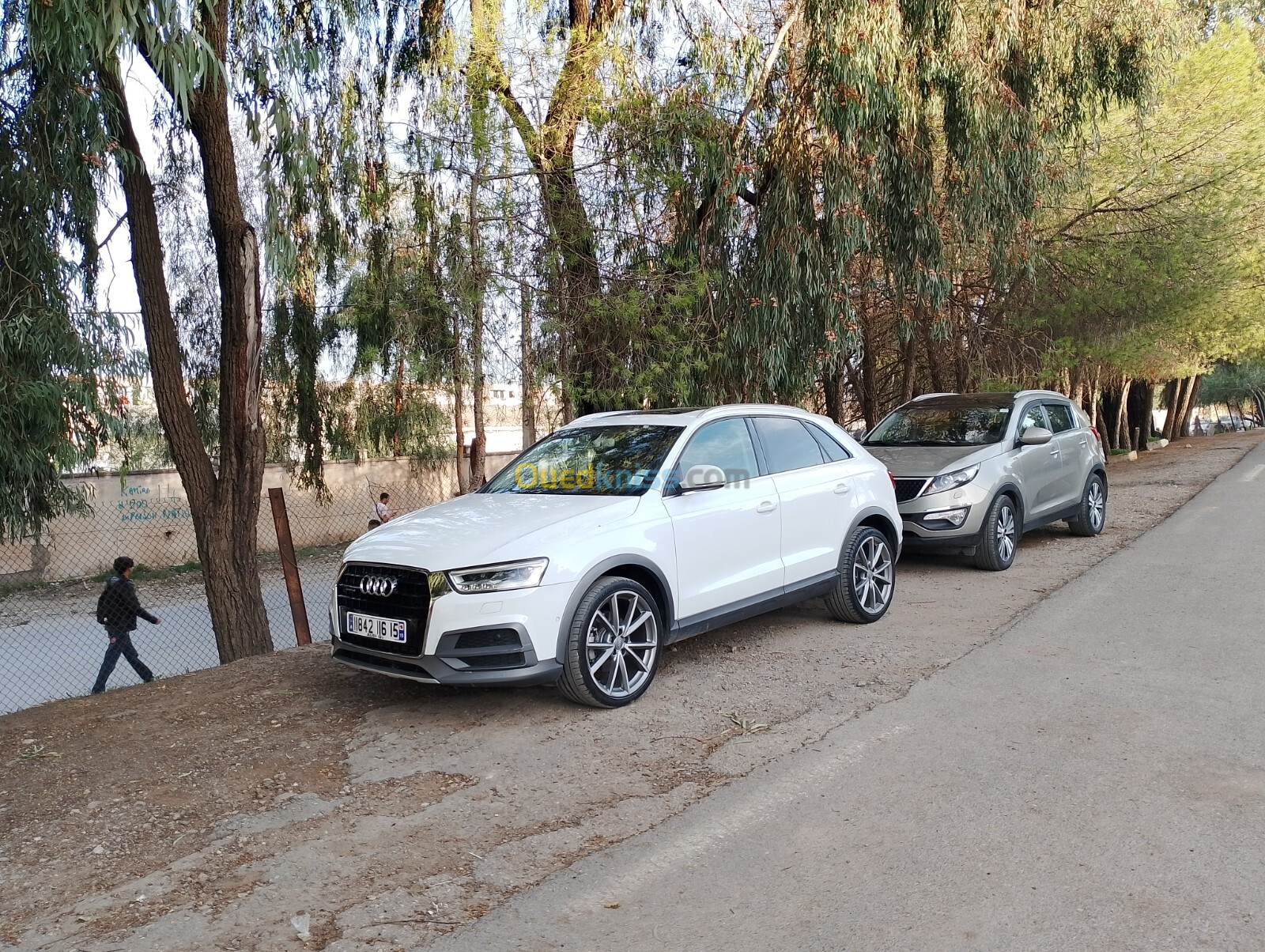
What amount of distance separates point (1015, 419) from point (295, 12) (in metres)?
8.35

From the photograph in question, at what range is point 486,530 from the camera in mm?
5508

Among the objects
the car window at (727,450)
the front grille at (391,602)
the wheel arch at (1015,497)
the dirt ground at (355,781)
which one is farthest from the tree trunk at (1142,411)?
the front grille at (391,602)

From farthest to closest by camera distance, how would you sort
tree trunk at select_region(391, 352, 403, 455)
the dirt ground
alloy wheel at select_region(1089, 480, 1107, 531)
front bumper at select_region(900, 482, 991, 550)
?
alloy wheel at select_region(1089, 480, 1107, 531)
tree trunk at select_region(391, 352, 403, 455)
front bumper at select_region(900, 482, 991, 550)
the dirt ground

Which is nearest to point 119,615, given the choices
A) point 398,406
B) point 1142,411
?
point 398,406

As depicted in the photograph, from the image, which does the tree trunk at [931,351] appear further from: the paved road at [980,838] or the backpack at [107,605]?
the backpack at [107,605]

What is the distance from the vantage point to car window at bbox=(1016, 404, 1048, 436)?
10305 mm

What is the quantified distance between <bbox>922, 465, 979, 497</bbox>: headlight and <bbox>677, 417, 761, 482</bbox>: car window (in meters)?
3.24

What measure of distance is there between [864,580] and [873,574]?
130 mm

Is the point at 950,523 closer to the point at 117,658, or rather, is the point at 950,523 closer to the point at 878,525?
the point at 878,525

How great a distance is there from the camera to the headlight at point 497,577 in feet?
17.0

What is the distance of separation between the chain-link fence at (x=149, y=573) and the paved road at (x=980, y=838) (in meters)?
8.06

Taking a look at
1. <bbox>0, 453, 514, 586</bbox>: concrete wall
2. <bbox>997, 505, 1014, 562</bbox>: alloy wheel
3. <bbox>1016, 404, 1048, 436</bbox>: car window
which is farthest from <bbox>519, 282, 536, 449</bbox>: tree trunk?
<bbox>0, 453, 514, 586</bbox>: concrete wall

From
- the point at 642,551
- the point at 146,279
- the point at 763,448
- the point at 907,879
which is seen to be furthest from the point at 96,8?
the point at 907,879

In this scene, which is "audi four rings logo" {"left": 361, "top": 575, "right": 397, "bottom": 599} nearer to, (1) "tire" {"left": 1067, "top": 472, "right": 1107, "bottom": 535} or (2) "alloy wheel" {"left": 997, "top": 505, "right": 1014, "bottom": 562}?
(2) "alloy wheel" {"left": 997, "top": 505, "right": 1014, "bottom": 562}
